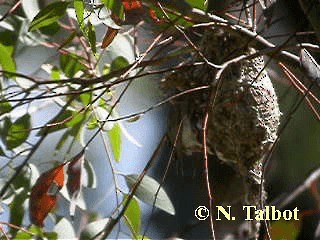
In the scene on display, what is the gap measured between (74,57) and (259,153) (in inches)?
18.1

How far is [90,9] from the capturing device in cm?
154

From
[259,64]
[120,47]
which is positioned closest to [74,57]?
[120,47]

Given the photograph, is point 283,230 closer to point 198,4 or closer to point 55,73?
point 198,4

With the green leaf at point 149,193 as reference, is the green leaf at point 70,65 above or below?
above

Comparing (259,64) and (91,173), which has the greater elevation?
(259,64)

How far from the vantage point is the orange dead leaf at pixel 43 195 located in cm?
177

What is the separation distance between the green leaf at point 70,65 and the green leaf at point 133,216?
37 centimetres

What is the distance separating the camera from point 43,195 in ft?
5.86

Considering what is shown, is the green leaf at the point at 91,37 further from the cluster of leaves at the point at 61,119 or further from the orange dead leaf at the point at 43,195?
the orange dead leaf at the point at 43,195

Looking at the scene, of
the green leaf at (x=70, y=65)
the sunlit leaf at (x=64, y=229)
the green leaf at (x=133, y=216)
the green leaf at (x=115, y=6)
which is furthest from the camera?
the green leaf at (x=70, y=65)

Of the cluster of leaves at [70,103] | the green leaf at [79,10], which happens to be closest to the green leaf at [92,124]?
the cluster of leaves at [70,103]

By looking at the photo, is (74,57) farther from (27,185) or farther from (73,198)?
(73,198)

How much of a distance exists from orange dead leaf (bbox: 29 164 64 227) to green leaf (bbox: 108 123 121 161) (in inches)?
9.9

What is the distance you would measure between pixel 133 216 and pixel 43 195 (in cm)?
20
